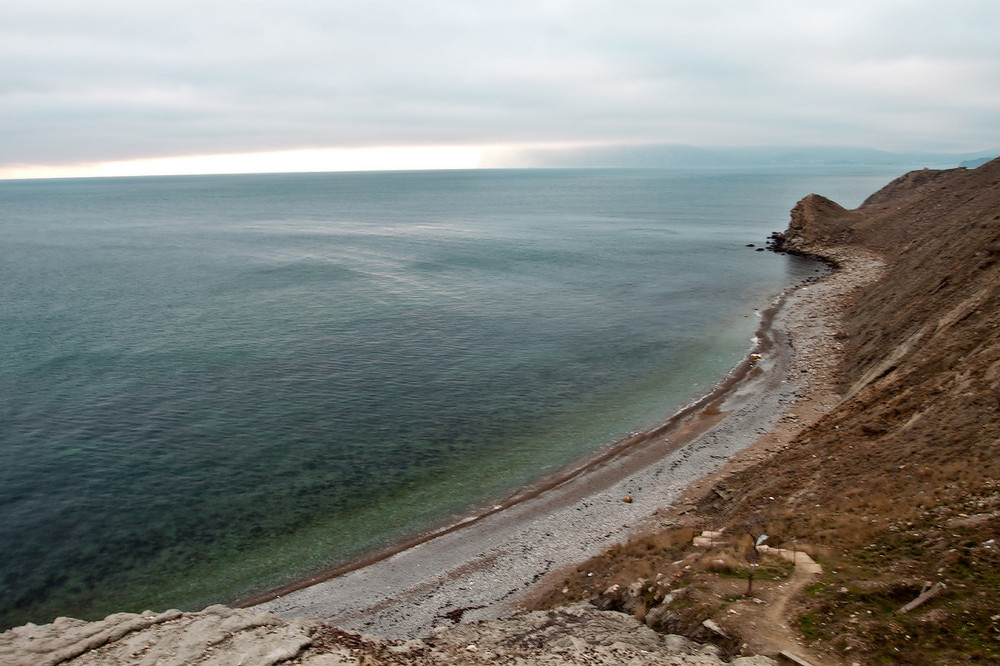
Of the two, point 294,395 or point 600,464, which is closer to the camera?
point 600,464

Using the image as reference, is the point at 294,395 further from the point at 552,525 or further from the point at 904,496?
the point at 904,496

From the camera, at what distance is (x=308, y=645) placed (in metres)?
16.0

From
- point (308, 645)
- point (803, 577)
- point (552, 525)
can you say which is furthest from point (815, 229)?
point (308, 645)

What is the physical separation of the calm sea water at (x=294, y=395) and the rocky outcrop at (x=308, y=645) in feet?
27.9

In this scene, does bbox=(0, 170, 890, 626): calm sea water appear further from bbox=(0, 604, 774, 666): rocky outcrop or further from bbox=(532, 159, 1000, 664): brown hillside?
bbox=(532, 159, 1000, 664): brown hillside

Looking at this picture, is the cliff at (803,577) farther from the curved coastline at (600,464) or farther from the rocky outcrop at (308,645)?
the curved coastline at (600,464)

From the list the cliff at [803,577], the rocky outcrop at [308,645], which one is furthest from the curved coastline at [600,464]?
the rocky outcrop at [308,645]

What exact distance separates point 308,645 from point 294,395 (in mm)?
30246

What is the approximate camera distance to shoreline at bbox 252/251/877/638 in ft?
79.0

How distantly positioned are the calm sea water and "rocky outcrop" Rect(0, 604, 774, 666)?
851cm

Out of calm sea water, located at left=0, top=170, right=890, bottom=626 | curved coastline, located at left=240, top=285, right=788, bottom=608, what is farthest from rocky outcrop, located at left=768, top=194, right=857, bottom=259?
curved coastline, located at left=240, top=285, right=788, bottom=608

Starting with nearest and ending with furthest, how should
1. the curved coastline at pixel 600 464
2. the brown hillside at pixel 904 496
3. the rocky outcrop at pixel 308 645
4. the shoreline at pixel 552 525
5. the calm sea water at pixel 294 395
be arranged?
the brown hillside at pixel 904 496 → the rocky outcrop at pixel 308 645 → the shoreline at pixel 552 525 → the curved coastline at pixel 600 464 → the calm sea water at pixel 294 395

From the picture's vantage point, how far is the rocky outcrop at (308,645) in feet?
51.2

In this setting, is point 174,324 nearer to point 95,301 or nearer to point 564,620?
point 95,301
